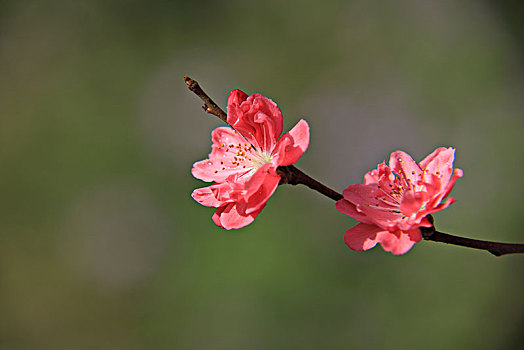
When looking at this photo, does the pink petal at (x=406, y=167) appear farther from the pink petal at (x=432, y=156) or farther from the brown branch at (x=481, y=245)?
the brown branch at (x=481, y=245)

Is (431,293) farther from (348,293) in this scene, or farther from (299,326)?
(299,326)

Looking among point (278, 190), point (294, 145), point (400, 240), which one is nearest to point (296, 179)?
point (294, 145)

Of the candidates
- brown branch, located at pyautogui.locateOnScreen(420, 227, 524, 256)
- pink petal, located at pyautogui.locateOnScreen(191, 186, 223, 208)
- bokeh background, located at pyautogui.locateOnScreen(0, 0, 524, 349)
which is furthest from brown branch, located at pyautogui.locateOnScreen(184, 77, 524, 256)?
bokeh background, located at pyautogui.locateOnScreen(0, 0, 524, 349)

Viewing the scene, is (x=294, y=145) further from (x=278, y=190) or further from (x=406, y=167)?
(x=278, y=190)

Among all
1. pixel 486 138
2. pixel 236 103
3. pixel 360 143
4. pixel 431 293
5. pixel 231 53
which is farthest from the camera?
pixel 231 53

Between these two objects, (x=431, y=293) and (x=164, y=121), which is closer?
(x=431, y=293)

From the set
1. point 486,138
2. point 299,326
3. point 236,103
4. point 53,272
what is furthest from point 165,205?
point 236,103

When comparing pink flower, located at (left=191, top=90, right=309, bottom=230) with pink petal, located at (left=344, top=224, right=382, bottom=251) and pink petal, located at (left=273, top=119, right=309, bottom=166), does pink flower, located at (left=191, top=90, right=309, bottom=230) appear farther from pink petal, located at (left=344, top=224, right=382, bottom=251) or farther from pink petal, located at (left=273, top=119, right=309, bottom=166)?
pink petal, located at (left=344, top=224, right=382, bottom=251)
